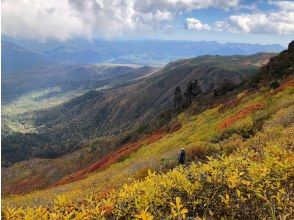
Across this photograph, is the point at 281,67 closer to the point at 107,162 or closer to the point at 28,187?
the point at 107,162

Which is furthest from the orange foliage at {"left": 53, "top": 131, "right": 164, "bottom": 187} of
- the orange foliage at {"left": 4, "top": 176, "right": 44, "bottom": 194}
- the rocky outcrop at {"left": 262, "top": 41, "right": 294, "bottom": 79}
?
the orange foliage at {"left": 4, "top": 176, "right": 44, "bottom": 194}

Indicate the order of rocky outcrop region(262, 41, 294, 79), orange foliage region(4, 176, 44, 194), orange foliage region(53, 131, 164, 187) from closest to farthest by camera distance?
1. orange foliage region(53, 131, 164, 187)
2. rocky outcrop region(262, 41, 294, 79)
3. orange foliage region(4, 176, 44, 194)

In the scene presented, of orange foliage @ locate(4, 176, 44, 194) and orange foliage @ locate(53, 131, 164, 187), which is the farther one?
orange foliage @ locate(4, 176, 44, 194)

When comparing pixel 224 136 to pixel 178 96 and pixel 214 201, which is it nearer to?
pixel 214 201

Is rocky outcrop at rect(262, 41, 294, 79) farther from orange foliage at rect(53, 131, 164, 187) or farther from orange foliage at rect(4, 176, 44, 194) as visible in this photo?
orange foliage at rect(4, 176, 44, 194)

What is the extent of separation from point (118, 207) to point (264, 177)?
3006 millimetres

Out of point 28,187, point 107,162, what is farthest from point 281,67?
point 28,187

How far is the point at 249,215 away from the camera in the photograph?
8203 millimetres

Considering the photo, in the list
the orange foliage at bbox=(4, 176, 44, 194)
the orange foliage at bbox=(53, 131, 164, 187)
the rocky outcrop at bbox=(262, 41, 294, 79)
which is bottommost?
the orange foliage at bbox=(4, 176, 44, 194)

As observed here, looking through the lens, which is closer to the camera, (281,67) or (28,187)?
(281,67)

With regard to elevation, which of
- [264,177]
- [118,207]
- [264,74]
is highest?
[264,177]

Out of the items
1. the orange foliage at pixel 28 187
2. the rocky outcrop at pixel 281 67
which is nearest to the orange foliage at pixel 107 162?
the rocky outcrop at pixel 281 67

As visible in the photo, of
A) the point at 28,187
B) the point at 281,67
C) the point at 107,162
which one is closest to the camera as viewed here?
the point at 107,162

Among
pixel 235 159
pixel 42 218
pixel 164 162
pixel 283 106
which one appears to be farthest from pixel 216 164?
pixel 283 106
